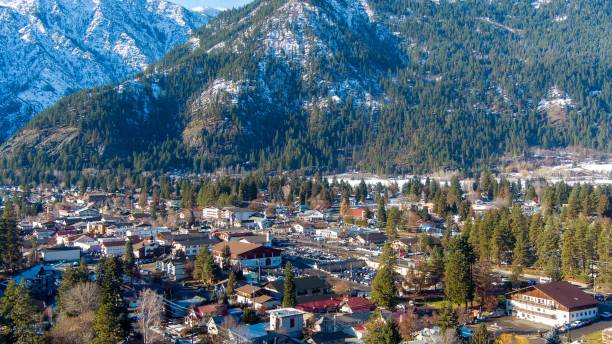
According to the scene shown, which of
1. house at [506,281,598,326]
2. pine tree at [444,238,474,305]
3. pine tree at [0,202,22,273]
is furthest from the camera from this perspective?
pine tree at [0,202,22,273]

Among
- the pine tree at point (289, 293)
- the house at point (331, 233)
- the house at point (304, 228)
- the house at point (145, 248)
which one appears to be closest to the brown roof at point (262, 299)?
the pine tree at point (289, 293)

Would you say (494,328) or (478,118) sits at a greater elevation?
(478,118)

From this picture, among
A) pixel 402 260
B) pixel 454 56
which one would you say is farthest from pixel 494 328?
pixel 454 56

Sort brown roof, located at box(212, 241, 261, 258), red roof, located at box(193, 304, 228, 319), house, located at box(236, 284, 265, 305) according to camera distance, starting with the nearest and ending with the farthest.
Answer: red roof, located at box(193, 304, 228, 319)
house, located at box(236, 284, 265, 305)
brown roof, located at box(212, 241, 261, 258)

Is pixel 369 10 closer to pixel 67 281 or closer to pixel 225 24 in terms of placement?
pixel 225 24

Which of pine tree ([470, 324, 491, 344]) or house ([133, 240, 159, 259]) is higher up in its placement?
house ([133, 240, 159, 259])

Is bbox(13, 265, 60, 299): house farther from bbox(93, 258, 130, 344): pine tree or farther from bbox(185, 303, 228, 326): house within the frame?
bbox(185, 303, 228, 326): house

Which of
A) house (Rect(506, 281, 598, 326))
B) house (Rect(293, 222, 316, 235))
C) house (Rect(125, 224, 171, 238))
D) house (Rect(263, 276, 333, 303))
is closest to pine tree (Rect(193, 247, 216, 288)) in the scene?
house (Rect(263, 276, 333, 303))

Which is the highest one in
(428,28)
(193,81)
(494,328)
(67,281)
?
(428,28)
